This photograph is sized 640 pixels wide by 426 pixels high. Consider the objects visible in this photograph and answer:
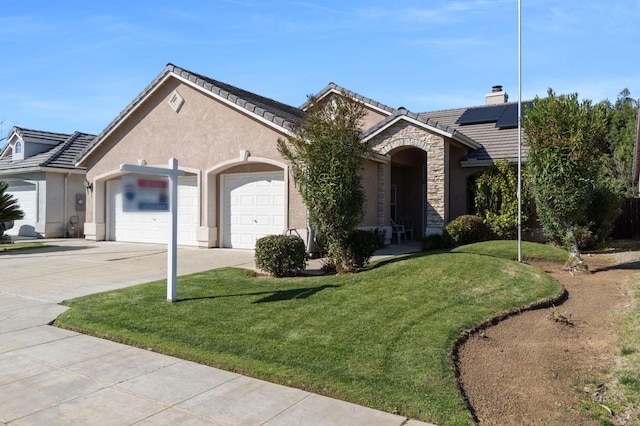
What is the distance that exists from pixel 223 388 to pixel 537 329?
14.0 feet

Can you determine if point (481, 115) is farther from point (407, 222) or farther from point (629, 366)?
point (629, 366)

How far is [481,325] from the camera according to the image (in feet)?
21.2

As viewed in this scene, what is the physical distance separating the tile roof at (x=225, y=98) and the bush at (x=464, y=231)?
5672mm

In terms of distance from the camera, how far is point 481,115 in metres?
20.0

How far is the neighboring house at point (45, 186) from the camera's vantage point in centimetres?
2098

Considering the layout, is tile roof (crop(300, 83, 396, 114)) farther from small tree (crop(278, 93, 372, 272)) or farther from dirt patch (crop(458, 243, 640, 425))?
dirt patch (crop(458, 243, 640, 425))

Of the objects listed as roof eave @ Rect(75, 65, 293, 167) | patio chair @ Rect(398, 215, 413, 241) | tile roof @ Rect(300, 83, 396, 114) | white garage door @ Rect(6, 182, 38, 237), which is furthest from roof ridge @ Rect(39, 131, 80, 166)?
patio chair @ Rect(398, 215, 413, 241)

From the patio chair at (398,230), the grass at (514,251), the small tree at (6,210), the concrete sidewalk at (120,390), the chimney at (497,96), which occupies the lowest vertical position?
the concrete sidewalk at (120,390)

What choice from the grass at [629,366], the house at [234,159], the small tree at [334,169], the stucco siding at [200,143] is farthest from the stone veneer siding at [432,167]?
the grass at [629,366]

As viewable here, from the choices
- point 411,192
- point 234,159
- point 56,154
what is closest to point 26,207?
point 56,154

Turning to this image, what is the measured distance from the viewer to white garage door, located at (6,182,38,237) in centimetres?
2152

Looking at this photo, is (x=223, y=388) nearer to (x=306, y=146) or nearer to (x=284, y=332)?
(x=284, y=332)

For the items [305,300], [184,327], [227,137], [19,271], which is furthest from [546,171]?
[19,271]

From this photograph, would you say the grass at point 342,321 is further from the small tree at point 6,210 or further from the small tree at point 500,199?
the small tree at point 6,210
